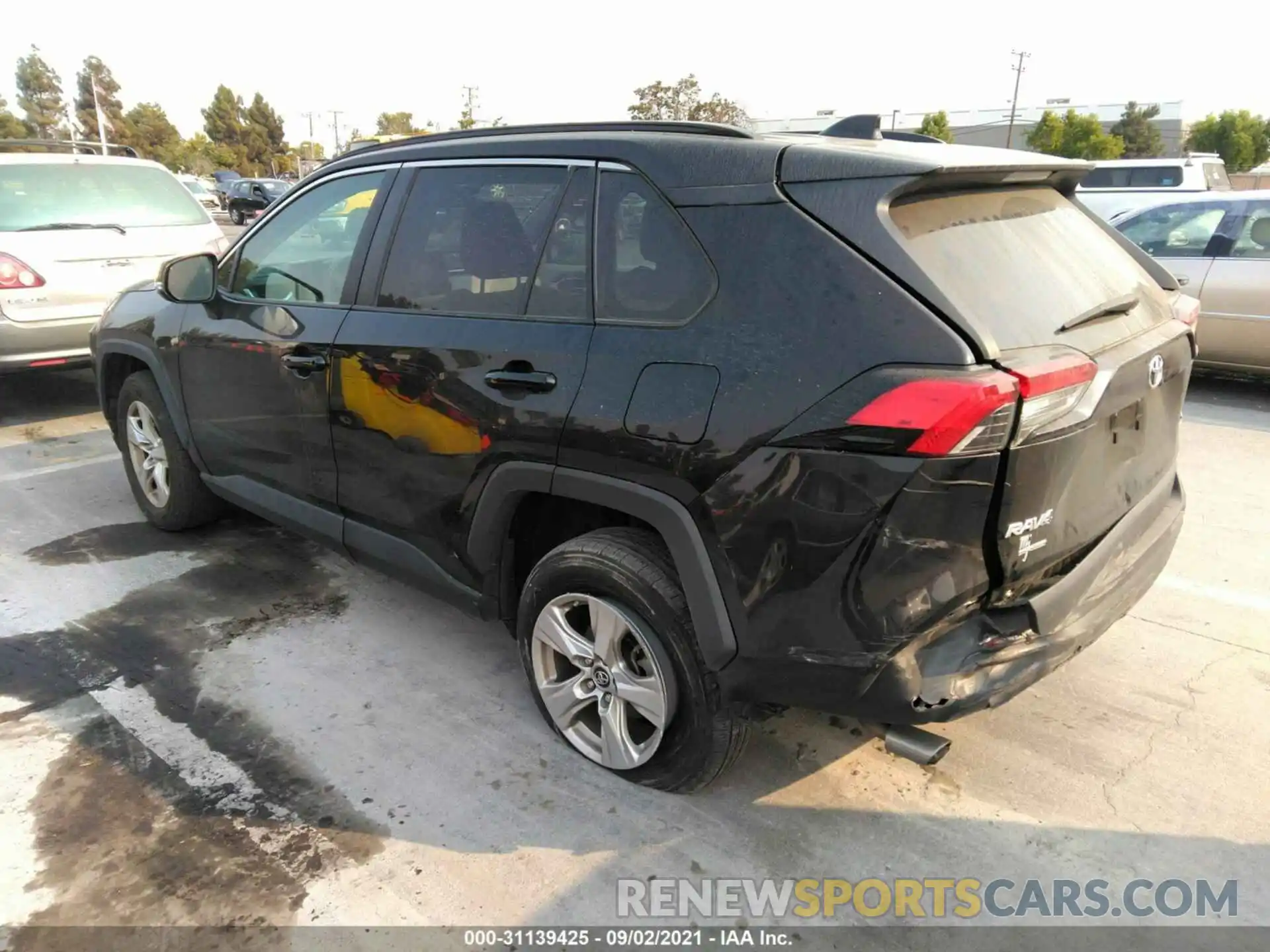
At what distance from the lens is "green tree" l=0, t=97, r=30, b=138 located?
213ft

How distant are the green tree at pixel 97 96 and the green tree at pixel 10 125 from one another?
4595 mm

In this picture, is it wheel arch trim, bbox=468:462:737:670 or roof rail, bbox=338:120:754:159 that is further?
roof rail, bbox=338:120:754:159

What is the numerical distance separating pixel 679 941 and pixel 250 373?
2.65 m

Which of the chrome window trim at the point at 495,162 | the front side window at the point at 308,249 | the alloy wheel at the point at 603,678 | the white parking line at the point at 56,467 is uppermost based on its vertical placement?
the chrome window trim at the point at 495,162

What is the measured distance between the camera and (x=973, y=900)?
227 centimetres

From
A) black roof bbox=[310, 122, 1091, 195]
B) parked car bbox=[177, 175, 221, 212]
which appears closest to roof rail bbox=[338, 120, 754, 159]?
black roof bbox=[310, 122, 1091, 195]

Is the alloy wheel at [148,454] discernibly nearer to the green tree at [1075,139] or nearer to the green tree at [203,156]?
the green tree at [1075,139]

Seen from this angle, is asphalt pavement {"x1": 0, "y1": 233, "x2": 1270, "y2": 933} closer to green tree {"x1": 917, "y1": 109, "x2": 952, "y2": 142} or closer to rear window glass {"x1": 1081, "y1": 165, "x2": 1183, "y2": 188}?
rear window glass {"x1": 1081, "y1": 165, "x2": 1183, "y2": 188}

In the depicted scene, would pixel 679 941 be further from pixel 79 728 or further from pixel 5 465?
pixel 5 465

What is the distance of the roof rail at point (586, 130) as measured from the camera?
244cm

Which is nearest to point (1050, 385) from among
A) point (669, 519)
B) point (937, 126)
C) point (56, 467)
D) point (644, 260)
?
point (669, 519)

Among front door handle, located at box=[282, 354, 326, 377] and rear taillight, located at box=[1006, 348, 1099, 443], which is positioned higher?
rear taillight, located at box=[1006, 348, 1099, 443]

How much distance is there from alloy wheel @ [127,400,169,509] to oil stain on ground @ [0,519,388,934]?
74 centimetres

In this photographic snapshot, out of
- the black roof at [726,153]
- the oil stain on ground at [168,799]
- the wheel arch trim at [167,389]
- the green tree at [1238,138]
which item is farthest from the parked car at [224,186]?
the green tree at [1238,138]
